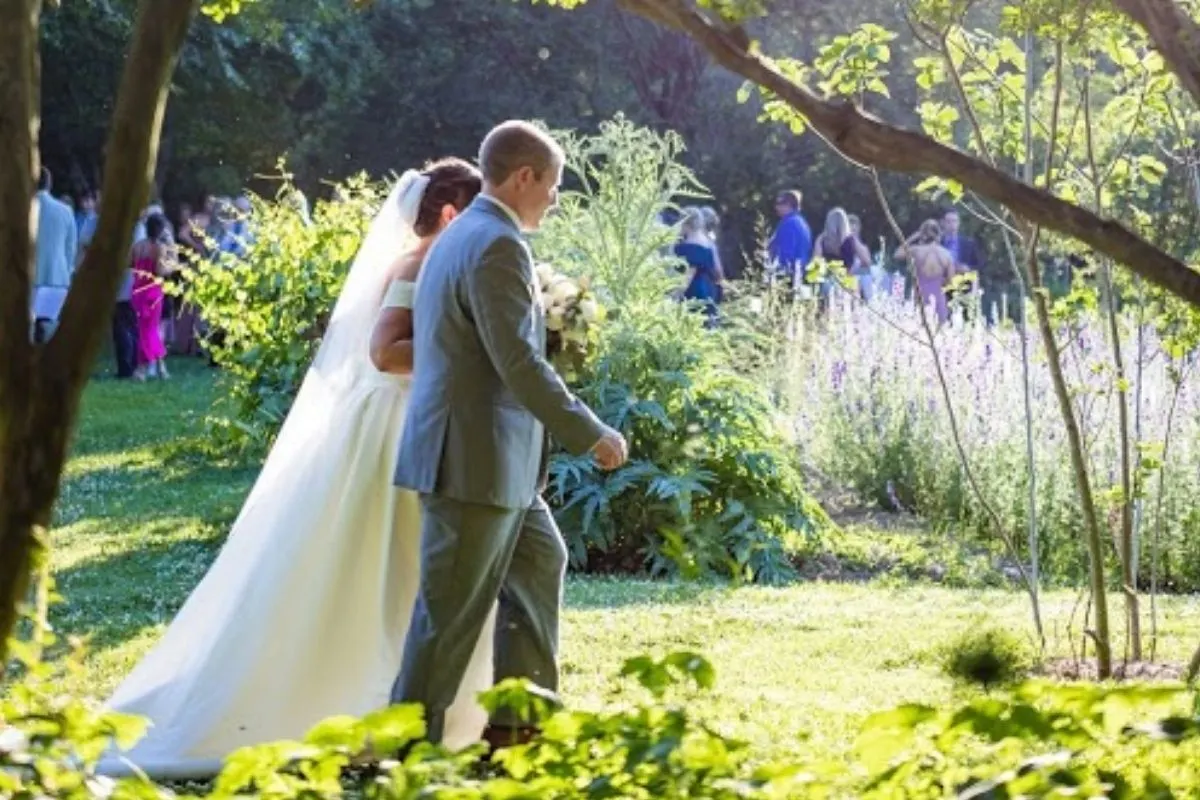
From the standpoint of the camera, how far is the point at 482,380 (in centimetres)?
687

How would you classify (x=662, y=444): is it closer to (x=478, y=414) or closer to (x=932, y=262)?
(x=478, y=414)

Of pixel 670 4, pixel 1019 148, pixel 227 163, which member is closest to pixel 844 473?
pixel 1019 148

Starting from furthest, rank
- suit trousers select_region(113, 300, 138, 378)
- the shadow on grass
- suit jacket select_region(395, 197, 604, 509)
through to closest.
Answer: suit trousers select_region(113, 300, 138, 378), the shadow on grass, suit jacket select_region(395, 197, 604, 509)

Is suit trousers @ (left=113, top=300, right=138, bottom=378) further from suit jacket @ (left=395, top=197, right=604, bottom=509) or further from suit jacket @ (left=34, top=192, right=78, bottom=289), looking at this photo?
suit jacket @ (left=395, top=197, right=604, bottom=509)

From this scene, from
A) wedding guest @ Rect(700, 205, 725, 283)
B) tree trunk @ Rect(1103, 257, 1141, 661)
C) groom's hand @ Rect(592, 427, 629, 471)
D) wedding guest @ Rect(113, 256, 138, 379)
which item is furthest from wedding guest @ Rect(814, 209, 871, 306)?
groom's hand @ Rect(592, 427, 629, 471)

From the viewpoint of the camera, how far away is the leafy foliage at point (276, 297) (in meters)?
14.4

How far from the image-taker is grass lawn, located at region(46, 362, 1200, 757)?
8766 mm

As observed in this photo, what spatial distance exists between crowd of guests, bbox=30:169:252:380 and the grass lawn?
9.38 ft

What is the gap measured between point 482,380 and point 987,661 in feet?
10.3

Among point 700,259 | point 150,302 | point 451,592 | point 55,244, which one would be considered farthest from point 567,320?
point 150,302

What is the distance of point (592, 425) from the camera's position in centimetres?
673

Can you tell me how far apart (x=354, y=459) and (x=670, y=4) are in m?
3.94

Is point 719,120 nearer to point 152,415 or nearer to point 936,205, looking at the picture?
point 936,205

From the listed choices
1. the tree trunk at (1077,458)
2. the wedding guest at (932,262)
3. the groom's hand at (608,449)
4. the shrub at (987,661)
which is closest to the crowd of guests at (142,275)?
the wedding guest at (932,262)
